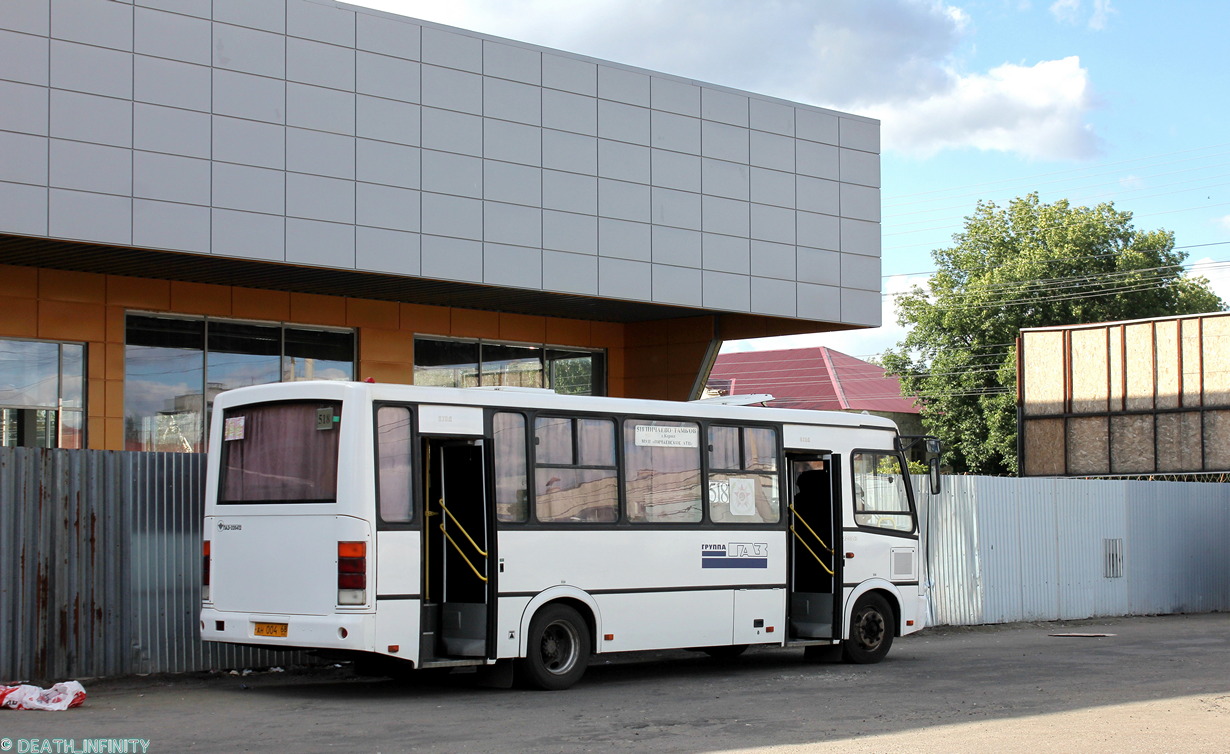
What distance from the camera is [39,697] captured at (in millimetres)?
11141

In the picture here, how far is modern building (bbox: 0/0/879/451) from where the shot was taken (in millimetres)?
17562

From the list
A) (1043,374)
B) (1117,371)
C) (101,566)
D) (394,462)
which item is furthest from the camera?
(1043,374)

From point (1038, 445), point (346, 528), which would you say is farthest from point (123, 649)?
point (1038, 445)

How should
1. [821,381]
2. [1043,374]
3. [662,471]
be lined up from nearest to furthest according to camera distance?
1. [662,471]
2. [1043,374]
3. [821,381]

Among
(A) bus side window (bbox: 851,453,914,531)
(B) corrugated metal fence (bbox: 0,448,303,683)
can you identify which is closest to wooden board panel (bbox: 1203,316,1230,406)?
(A) bus side window (bbox: 851,453,914,531)

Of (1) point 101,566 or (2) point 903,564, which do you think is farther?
(2) point 903,564

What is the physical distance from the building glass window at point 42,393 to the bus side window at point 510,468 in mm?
9173

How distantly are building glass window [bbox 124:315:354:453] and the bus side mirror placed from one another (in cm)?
986

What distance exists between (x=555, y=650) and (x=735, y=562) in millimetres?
2365

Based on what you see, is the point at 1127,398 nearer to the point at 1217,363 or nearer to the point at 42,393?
the point at 1217,363

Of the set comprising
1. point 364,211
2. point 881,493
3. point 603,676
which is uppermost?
point 364,211

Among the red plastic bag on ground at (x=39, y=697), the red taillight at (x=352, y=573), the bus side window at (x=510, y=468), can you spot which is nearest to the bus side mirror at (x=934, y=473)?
the bus side window at (x=510, y=468)

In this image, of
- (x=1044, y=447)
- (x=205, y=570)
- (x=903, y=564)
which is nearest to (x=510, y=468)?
(x=205, y=570)

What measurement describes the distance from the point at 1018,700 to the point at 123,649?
27.2 ft
